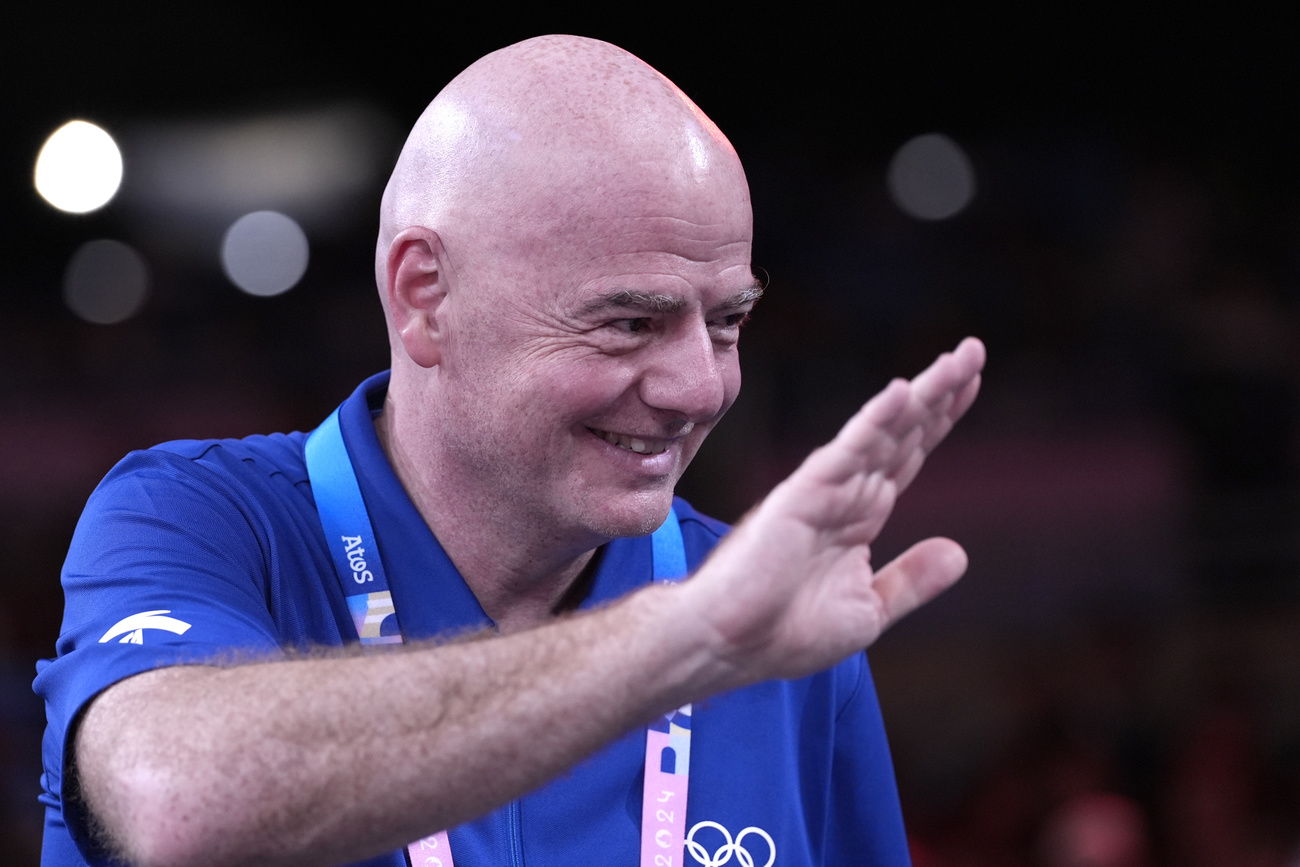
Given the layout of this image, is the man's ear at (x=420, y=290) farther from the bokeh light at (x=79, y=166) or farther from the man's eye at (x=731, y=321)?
the bokeh light at (x=79, y=166)

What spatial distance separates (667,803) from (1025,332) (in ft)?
19.8

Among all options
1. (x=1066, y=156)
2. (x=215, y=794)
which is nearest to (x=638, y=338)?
(x=215, y=794)

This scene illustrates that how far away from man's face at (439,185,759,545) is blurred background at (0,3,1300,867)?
3234 millimetres

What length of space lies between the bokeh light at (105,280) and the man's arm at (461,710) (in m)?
8.57

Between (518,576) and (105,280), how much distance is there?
8.34 metres

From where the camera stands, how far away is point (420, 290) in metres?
1.94

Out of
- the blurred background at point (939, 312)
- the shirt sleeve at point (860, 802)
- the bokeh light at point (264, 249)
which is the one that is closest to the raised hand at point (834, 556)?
the shirt sleeve at point (860, 802)

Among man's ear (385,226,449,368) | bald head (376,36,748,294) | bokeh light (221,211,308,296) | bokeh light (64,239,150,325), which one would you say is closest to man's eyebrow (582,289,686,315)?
bald head (376,36,748,294)

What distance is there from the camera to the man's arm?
122 centimetres

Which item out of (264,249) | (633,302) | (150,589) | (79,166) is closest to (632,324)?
(633,302)

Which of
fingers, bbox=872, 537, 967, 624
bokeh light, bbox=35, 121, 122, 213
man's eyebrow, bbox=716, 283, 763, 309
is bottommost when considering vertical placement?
fingers, bbox=872, 537, 967, 624

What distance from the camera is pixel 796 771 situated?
2.06m

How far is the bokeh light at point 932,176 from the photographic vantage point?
848 centimetres

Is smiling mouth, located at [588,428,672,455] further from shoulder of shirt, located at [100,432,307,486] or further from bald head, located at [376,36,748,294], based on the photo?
shoulder of shirt, located at [100,432,307,486]
